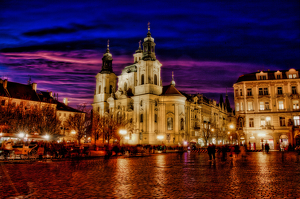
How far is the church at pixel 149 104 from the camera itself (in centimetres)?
6406

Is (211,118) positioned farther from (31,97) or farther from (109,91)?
(31,97)

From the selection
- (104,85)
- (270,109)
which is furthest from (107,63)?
(270,109)

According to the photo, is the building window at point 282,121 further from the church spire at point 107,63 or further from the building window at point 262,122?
the church spire at point 107,63

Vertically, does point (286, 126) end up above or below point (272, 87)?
below

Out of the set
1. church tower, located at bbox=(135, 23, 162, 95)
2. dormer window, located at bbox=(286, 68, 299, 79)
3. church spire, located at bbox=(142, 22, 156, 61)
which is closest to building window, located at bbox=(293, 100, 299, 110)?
dormer window, located at bbox=(286, 68, 299, 79)

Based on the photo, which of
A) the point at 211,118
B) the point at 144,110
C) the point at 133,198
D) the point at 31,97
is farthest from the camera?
the point at 211,118

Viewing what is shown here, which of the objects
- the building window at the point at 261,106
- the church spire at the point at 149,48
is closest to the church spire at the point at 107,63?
the church spire at the point at 149,48

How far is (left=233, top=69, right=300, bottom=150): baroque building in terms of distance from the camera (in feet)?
161

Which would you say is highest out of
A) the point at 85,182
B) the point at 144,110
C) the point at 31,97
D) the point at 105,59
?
the point at 105,59

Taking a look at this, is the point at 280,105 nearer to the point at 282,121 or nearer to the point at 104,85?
the point at 282,121

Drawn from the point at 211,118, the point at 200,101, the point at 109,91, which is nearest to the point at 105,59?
the point at 109,91

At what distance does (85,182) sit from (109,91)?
224 ft

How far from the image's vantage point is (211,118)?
293 feet

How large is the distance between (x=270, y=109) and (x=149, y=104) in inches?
1083
